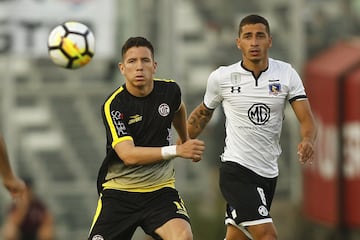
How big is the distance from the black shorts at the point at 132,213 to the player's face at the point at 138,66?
93cm

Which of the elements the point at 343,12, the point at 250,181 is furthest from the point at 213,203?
the point at 250,181

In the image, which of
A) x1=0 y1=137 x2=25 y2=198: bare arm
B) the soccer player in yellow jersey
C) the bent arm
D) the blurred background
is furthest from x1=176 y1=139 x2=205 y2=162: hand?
the blurred background

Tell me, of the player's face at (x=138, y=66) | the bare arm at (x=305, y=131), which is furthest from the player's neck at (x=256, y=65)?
the player's face at (x=138, y=66)

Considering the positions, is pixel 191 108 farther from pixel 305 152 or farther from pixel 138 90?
pixel 305 152

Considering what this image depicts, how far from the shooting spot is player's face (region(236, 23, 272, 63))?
1130 centimetres

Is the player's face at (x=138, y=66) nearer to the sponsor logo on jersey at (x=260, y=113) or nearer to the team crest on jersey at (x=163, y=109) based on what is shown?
the team crest on jersey at (x=163, y=109)

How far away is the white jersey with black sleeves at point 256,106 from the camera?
11.4m

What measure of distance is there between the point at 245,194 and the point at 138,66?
164 cm

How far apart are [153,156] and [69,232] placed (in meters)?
10.5

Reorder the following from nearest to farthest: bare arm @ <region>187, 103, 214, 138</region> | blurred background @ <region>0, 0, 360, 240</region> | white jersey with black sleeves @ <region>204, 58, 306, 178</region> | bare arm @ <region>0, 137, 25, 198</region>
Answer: bare arm @ <region>0, 137, 25, 198</region> < white jersey with black sleeves @ <region>204, 58, 306, 178</region> < bare arm @ <region>187, 103, 214, 138</region> < blurred background @ <region>0, 0, 360, 240</region>

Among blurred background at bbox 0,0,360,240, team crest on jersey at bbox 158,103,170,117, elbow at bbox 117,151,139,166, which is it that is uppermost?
team crest on jersey at bbox 158,103,170,117

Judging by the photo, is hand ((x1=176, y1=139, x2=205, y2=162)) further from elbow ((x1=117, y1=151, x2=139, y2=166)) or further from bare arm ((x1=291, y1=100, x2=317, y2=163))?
bare arm ((x1=291, y1=100, x2=317, y2=163))

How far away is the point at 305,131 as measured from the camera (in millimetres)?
11102

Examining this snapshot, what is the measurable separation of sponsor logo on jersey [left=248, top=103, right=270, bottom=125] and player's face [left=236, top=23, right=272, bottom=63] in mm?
408
